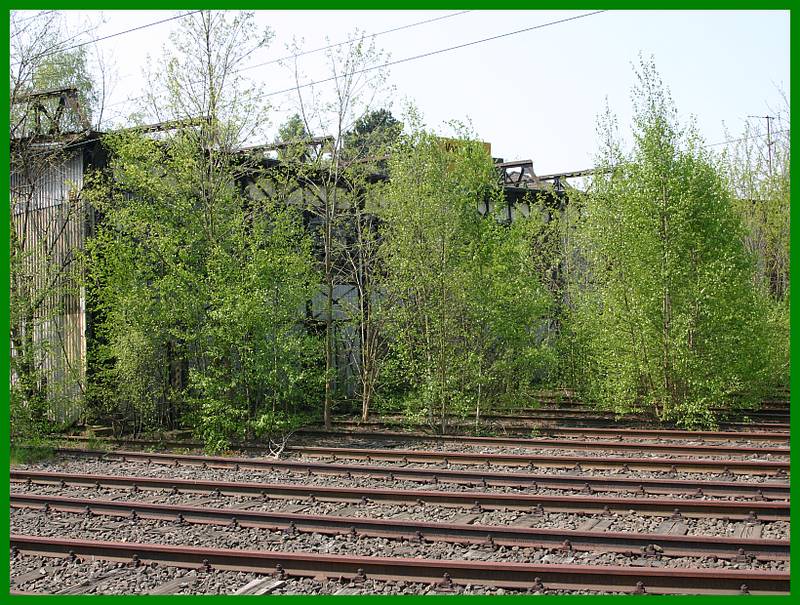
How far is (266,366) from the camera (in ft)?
56.4

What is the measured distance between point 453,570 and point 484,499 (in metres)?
2.98

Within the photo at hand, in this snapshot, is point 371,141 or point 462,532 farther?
point 371,141

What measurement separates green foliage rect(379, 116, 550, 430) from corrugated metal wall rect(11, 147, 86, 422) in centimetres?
764

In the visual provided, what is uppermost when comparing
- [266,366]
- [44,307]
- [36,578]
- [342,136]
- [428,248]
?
[342,136]

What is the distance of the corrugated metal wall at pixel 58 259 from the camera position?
19156 mm

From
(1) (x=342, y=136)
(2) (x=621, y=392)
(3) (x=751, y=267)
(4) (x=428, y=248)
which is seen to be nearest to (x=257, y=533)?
(4) (x=428, y=248)

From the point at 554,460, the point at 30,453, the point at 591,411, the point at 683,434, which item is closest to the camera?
the point at 554,460

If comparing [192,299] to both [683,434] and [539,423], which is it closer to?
[539,423]

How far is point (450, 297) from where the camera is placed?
18.3 m

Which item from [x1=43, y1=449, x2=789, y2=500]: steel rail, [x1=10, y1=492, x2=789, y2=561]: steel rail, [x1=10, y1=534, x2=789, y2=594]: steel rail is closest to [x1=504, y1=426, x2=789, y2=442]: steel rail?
[x1=43, y1=449, x2=789, y2=500]: steel rail

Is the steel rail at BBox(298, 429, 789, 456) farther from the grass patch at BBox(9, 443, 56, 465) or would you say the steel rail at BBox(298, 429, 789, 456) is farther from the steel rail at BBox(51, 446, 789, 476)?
the grass patch at BBox(9, 443, 56, 465)

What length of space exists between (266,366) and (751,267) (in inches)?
477

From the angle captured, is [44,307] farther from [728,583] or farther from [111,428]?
[728,583]

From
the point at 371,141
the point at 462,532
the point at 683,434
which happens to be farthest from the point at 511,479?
the point at 371,141
